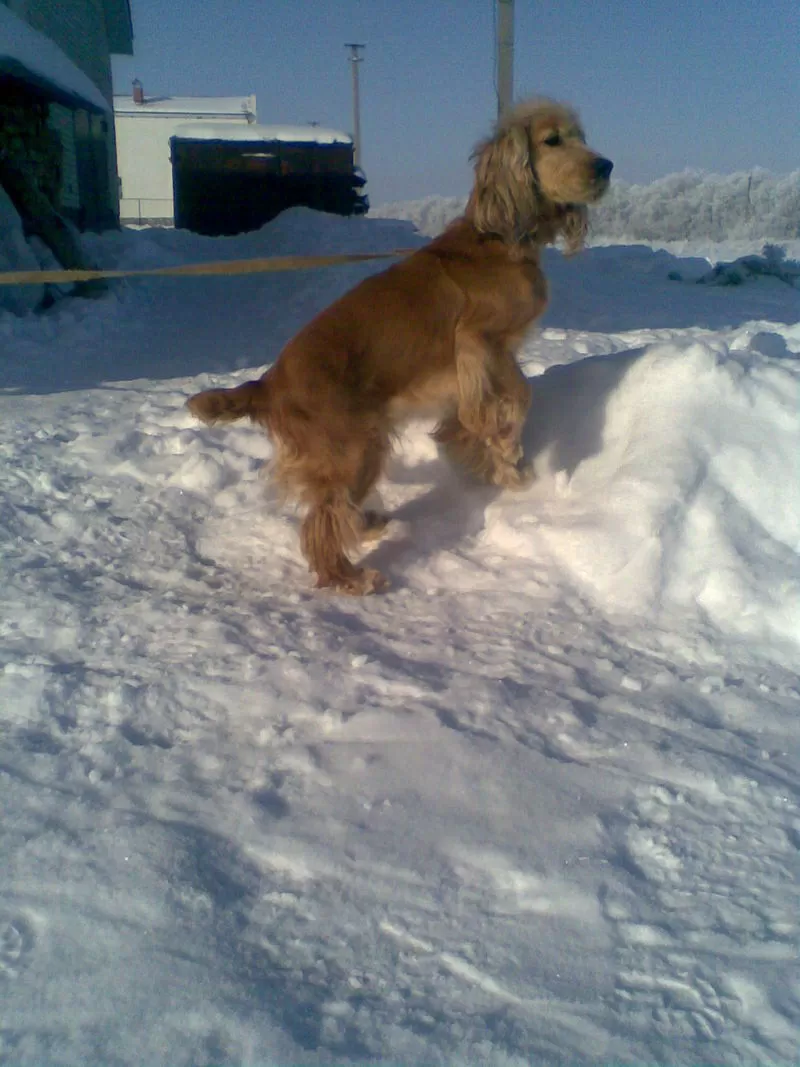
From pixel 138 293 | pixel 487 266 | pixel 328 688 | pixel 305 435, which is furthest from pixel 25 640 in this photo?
pixel 138 293

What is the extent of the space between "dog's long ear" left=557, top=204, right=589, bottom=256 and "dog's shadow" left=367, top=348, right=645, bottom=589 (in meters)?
0.49

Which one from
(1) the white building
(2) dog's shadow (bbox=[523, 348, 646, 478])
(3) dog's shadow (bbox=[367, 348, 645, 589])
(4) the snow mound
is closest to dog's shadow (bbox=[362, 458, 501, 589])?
(3) dog's shadow (bbox=[367, 348, 645, 589])

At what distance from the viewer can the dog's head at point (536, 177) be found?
339 centimetres

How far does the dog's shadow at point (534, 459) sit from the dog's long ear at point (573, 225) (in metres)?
0.49

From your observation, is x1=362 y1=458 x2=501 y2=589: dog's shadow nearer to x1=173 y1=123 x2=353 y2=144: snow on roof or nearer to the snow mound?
the snow mound

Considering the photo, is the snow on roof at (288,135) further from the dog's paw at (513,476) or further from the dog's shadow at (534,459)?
the dog's paw at (513,476)

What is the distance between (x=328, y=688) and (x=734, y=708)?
1.05 m

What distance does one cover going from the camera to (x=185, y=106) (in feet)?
119

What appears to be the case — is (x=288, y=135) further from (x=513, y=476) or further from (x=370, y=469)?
(x=370, y=469)

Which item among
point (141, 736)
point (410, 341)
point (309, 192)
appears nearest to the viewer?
point (141, 736)

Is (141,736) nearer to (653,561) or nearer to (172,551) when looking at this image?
(172,551)

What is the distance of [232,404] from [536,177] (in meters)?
1.56

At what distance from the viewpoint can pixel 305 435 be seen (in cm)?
299

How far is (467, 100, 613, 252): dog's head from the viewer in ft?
11.1
